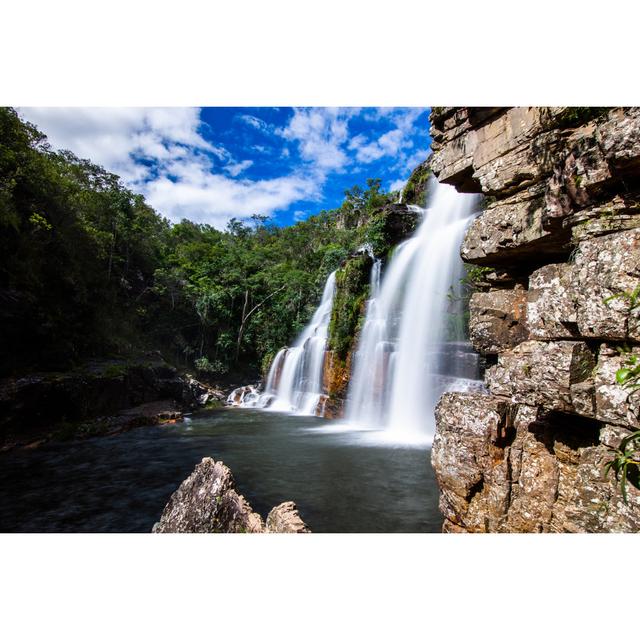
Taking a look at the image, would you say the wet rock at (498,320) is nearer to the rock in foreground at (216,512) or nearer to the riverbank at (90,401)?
the rock in foreground at (216,512)

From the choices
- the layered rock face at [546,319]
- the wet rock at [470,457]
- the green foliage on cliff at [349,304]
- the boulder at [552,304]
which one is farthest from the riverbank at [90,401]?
the boulder at [552,304]

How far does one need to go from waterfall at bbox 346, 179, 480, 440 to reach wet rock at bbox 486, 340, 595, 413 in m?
6.87

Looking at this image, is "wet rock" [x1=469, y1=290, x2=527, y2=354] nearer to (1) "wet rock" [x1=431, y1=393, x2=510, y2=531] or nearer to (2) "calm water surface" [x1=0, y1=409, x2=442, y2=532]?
(1) "wet rock" [x1=431, y1=393, x2=510, y2=531]

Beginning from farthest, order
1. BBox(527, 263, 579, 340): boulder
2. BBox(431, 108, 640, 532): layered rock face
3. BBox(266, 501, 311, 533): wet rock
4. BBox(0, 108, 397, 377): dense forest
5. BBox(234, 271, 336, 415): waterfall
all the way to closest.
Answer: BBox(234, 271, 336, 415): waterfall → BBox(0, 108, 397, 377): dense forest → BBox(266, 501, 311, 533): wet rock → BBox(527, 263, 579, 340): boulder → BBox(431, 108, 640, 532): layered rock face

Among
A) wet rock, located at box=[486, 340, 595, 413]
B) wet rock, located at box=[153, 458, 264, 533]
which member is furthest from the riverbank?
wet rock, located at box=[486, 340, 595, 413]

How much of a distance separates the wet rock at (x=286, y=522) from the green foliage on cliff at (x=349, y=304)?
11111 millimetres

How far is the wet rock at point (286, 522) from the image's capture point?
10.1 ft

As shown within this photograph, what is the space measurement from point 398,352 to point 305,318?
8.57 m

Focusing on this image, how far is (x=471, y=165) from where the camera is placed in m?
3.66

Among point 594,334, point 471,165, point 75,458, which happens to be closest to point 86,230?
point 75,458

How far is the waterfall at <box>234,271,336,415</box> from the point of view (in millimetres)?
15789

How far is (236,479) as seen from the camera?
7.25 m

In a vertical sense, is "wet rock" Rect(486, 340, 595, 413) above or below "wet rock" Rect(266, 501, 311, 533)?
above

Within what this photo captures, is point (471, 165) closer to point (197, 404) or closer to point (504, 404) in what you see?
point (504, 404)
